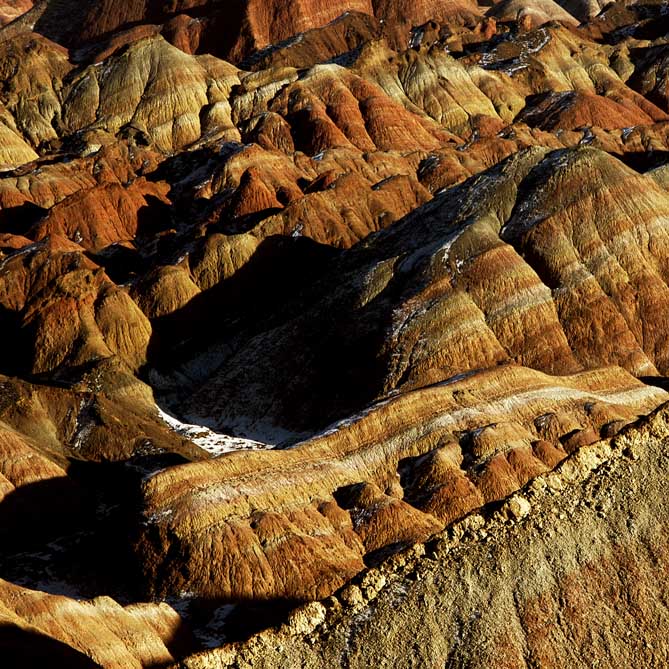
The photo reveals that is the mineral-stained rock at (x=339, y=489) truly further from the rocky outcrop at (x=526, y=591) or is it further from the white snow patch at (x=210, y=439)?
the rocky outcrop at (x=526, y=591)

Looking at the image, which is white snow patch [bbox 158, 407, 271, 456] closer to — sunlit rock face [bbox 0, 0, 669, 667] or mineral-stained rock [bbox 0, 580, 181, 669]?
sunlit rock face [bbox 0, 0, 669, 667]

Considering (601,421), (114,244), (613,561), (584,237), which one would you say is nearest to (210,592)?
(601,421)

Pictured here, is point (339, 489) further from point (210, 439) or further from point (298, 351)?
point (298, 351)

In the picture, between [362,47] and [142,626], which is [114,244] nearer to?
[362,47]

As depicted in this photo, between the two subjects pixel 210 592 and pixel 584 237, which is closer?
pixel 210 592

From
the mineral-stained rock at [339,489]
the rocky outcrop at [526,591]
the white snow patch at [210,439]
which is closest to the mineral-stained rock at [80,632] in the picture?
the mineral-stained rock at [339,489]

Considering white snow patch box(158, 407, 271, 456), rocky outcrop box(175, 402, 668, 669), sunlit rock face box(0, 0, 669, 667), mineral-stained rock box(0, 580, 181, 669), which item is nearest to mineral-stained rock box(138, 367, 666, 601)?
sunlit rock face box(0, 0, 669, 667)

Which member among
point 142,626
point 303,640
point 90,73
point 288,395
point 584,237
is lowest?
point 90,73

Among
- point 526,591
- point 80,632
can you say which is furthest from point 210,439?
point 526,591
